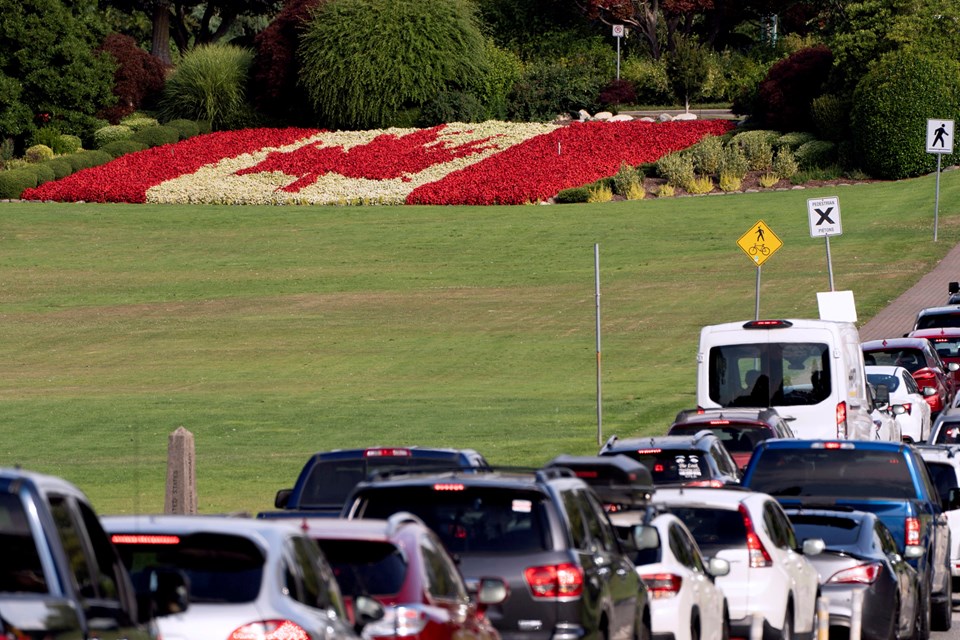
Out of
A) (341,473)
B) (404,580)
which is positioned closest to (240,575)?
(404,580)

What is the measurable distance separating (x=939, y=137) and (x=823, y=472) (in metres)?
33.6

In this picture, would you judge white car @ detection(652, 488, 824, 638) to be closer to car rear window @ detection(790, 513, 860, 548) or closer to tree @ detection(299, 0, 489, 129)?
car rear window @ detection(790, 513, 860, 548)

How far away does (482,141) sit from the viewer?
69.3 meters

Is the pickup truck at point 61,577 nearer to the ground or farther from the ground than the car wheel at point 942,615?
farther from the ground

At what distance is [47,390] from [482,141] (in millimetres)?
36901

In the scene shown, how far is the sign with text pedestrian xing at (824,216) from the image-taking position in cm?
3525

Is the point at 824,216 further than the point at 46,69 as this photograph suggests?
No

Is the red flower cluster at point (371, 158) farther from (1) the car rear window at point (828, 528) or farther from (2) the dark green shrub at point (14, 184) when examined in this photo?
(1) the car rear window at point (828, 528)

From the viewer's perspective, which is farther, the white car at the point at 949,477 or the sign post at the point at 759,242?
the sign post at the point at 759,242

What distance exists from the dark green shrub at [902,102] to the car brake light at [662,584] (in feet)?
156

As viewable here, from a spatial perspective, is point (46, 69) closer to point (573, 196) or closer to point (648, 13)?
point (573, 196)

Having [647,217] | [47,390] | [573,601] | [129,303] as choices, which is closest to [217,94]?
[647,217]

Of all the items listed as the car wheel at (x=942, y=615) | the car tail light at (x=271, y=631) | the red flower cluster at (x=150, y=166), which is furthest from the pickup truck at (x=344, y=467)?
the red flower cluster at (x=150, y=166)

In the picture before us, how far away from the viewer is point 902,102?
190 feet
